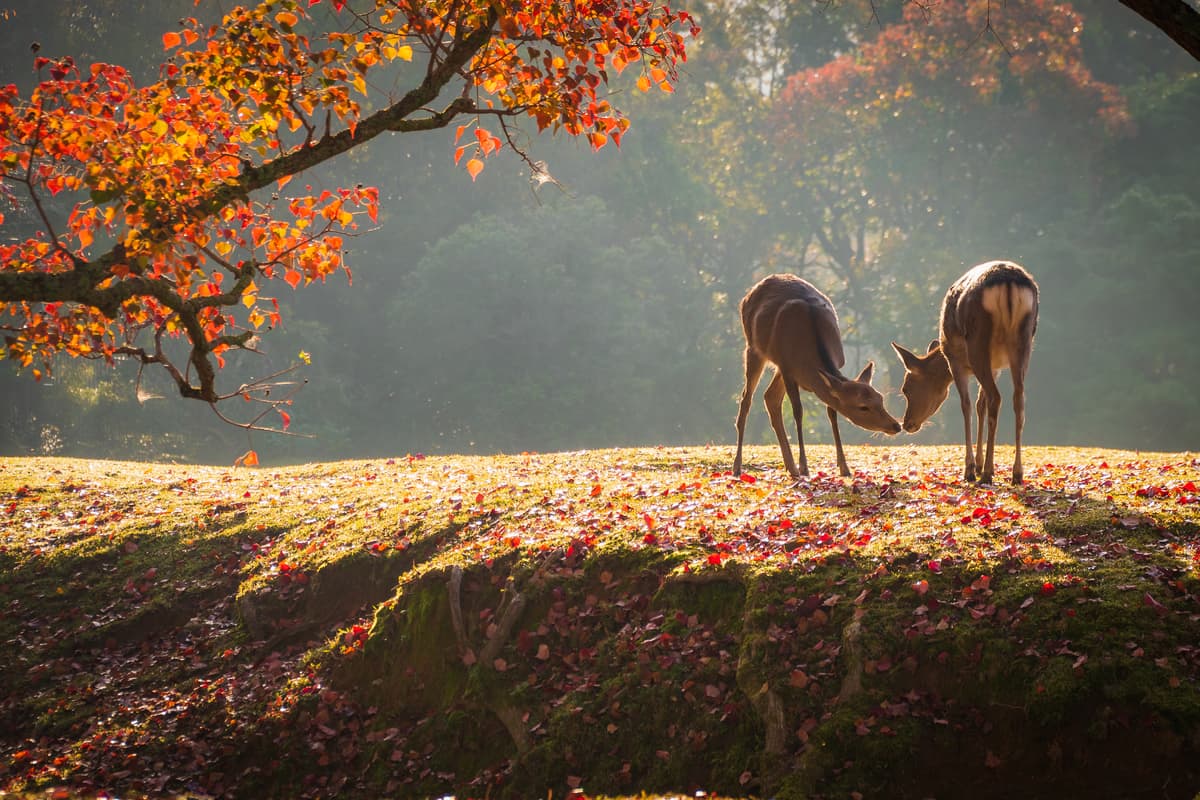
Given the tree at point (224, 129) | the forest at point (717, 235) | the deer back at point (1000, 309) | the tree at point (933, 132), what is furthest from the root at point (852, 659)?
the tree at point (933, 132)

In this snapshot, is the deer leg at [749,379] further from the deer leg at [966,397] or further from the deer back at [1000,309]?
the deer back at [1000,309]

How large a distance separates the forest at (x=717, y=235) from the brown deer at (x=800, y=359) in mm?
17787

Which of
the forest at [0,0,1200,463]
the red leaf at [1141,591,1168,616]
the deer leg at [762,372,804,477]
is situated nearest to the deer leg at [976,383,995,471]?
the deer leg at [762,372,804,477]

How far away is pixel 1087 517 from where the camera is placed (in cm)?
805

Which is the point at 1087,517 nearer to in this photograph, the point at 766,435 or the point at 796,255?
the point at 766,435

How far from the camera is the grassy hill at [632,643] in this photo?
577 centimetres

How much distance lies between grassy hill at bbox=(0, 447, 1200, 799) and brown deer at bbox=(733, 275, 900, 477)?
90 centimetres

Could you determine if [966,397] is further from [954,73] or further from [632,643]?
[954,73]

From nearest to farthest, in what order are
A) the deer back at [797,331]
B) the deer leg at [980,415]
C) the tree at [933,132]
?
the deer leg at [980,415] → the deer back at [797,331] → the tree at [933,132]

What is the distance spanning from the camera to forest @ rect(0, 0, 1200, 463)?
3138 cm

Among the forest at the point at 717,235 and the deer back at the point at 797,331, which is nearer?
the deer back at the point at 797,331

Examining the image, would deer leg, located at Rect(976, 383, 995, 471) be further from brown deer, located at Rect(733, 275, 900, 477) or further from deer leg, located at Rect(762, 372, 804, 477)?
deer leg, located at Rect(762, 372, 804, 477)

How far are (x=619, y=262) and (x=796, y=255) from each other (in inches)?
545

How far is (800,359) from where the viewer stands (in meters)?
11.7
